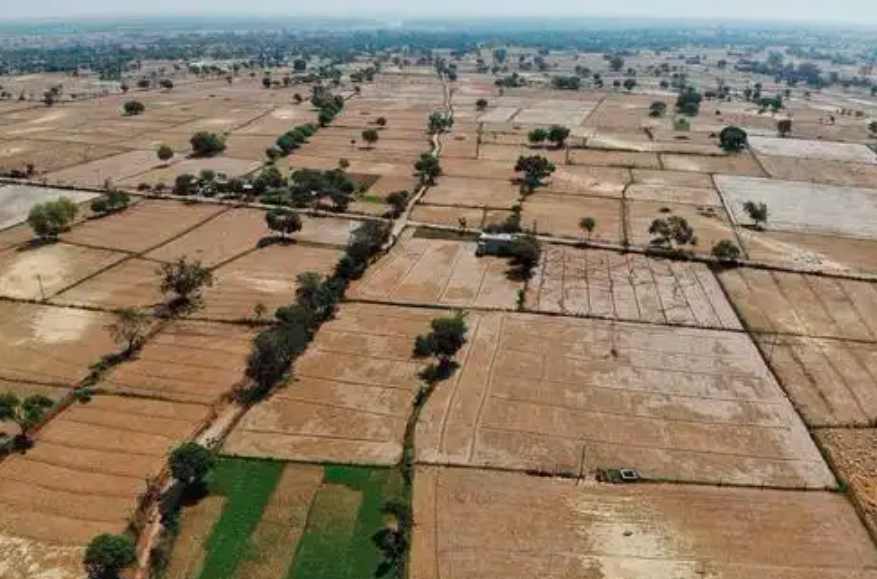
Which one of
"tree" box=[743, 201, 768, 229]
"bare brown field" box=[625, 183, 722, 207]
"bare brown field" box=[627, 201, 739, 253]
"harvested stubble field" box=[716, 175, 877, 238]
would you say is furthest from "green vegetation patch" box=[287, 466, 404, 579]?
"bare brown field" box=[625, 183, 722, 207]

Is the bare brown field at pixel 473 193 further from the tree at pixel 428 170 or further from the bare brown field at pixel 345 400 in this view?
the bare brown field at pixel 345 400

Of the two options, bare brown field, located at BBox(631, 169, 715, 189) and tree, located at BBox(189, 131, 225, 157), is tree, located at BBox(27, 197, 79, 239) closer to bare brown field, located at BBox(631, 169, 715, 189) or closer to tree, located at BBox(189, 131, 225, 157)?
tree, located at BBox(189, 131, 225, 157)

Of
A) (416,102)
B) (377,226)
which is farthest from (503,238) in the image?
(416,102)

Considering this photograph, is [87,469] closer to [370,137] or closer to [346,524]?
[346,524]

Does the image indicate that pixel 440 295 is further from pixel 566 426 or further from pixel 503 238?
pixel 566 426

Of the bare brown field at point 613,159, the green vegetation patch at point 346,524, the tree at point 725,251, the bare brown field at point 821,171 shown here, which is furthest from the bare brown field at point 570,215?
the green vegetation patch at point 346,524

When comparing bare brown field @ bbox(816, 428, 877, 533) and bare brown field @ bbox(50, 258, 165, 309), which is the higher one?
bare brown field @ bbox(50, 258, 165, 309)
